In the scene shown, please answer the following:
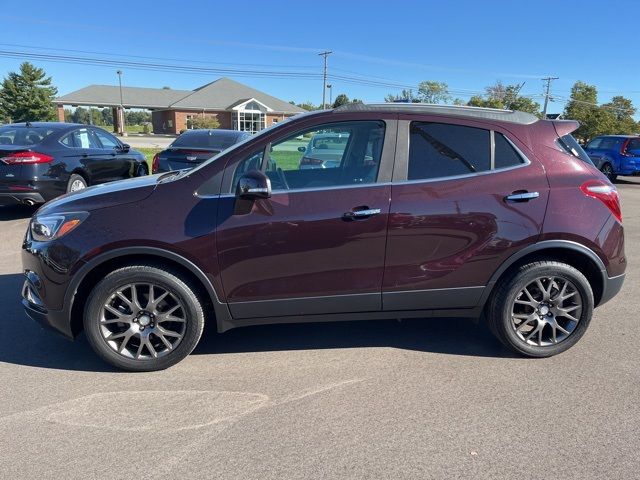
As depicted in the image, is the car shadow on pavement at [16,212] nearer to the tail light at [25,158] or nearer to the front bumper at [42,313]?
the tail light at [25,158]

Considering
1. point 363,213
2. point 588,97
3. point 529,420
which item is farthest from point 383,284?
point 588,97

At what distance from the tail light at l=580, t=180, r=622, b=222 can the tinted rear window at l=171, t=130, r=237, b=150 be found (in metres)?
6.96

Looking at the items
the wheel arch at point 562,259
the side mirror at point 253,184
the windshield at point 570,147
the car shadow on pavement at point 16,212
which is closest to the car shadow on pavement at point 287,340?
the wheel arch at point 562,259

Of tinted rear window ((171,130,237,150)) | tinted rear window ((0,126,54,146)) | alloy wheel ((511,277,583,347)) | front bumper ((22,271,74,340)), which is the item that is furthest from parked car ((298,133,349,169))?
tinted rear window ((0,126,54,146))

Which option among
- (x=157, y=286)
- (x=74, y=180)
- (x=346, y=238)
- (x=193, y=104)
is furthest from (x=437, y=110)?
(x=193, y=104)

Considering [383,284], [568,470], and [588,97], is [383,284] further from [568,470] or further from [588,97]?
[588,97]

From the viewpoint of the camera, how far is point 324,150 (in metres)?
4.05

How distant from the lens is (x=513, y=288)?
12.2 ft

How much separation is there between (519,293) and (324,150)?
1.87 meters

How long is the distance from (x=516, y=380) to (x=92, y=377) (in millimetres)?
2969

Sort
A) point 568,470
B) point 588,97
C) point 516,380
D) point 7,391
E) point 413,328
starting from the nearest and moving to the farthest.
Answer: point 568,470 < point 7,391 < point 516,380 < point 413,328 < point 588,97

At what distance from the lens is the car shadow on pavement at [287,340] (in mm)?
3795

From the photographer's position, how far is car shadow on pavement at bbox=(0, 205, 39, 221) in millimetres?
8883

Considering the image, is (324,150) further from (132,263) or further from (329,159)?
(132,263)
